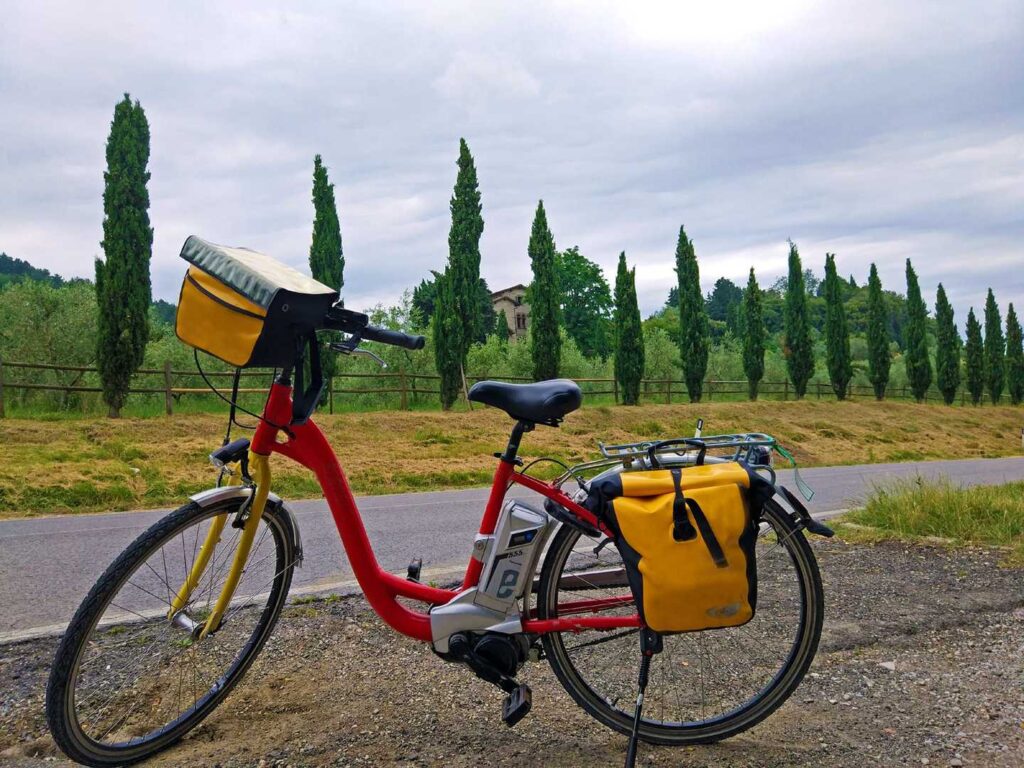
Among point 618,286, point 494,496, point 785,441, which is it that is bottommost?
point 785,441

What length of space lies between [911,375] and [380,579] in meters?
46.1

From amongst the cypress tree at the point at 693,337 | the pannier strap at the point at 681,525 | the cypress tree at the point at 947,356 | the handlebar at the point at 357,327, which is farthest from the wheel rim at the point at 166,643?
the cypress tree at the point at 947,356

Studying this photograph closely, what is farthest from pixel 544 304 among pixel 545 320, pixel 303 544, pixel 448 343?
pixel 303 544

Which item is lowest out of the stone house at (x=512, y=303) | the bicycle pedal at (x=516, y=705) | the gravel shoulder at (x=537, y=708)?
the gravel shoulder at (x=537, y=708)

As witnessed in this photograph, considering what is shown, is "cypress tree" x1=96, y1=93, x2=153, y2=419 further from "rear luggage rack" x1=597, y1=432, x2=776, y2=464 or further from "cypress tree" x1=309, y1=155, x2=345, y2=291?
"rear luggage rack" x1=597, y1=432, x2=776, y2=464

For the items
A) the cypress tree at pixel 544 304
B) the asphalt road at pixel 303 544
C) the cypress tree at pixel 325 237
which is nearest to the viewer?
the asphalt road at pixel 303 544

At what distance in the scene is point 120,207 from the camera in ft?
59.1

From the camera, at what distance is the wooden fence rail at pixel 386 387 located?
17556 millimetres

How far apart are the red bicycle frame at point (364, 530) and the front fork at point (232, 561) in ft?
0.28

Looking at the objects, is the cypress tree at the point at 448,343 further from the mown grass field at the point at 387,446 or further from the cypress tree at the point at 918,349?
the cypress tree at the point at 918,349

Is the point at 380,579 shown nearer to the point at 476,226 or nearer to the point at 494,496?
the point at 494,496

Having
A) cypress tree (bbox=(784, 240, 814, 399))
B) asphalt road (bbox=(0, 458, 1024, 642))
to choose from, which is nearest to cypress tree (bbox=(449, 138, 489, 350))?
asphalt road (bbox=(0, 458, 1024, 642))

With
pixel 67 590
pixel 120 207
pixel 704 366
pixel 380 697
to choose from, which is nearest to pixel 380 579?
pixel 380 697

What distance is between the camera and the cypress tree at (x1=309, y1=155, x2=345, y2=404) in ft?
78.4
